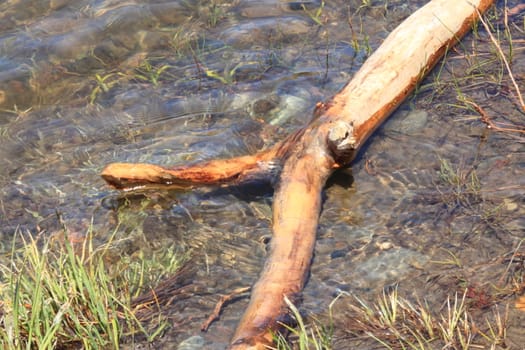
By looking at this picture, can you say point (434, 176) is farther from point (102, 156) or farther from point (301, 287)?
point (102, 156)

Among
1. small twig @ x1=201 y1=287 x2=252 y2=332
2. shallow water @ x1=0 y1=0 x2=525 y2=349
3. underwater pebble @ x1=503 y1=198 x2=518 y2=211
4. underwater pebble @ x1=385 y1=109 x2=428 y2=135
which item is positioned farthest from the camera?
underwater pebble @ x1=385 y1=109 x2=428 y2=135

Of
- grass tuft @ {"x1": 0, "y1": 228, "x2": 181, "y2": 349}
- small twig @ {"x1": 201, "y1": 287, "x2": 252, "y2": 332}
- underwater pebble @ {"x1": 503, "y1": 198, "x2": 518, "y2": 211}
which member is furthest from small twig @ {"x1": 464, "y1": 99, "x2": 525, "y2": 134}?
grass tuft @ {"x1": 0, "y1": 228, "x2": 181, "y2": 349}

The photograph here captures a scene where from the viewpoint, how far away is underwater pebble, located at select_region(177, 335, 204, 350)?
130 inches

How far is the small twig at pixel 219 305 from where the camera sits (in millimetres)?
3414

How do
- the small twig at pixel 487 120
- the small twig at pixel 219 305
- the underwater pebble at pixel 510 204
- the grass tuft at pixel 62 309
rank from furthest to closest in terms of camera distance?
the small twig at pixel 487 120
the underwater pebble at pixel 510 204
the small twig at pixel 219 305
the grass tuft at pixel 62 309

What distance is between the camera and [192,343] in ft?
10.9

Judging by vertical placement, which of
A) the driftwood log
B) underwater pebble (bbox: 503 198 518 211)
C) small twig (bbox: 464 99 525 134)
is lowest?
underwater pebble (bbox: 503 198 518 211)

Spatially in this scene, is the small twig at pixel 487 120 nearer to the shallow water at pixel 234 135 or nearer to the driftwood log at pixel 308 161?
the shallow water at pixel 234 135

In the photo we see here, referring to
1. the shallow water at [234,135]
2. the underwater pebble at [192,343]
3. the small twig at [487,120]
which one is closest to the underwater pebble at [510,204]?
the shallow water at [234,135]

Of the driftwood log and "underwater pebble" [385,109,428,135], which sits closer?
the driftwood log

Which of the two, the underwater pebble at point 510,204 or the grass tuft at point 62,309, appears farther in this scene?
the underwater pebble at point 510,204

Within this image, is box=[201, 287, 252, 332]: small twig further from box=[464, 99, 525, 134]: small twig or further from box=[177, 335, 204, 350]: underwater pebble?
box=[464, 99, 525, 134]: small twig

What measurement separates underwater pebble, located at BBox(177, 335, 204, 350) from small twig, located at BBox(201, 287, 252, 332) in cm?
6

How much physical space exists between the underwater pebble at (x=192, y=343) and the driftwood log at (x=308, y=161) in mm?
309
